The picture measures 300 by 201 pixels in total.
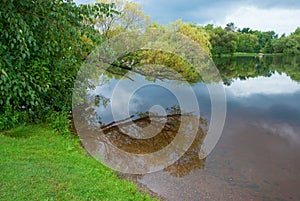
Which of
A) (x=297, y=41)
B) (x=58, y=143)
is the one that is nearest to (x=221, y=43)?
(x=297, y=41)

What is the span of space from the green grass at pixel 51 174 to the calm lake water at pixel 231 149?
1.15 m

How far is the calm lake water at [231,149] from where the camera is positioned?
554 centimetres

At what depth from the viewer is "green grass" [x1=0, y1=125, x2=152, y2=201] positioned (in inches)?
147

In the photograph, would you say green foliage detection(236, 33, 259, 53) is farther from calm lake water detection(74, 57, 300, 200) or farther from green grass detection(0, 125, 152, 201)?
green grass detection(0, 125, 152, 201)

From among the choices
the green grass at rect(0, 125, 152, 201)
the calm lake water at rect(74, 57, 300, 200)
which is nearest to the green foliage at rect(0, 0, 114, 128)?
the green grass at rect(0, 125, 152, 201)

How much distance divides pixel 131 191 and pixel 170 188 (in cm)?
118

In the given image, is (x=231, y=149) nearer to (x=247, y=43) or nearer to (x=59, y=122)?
(x=59, y=122)

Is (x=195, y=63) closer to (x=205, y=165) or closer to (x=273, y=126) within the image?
(x=273, y=126)

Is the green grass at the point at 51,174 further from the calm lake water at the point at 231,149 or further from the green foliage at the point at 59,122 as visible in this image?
the calm lake water at the point at 231,149

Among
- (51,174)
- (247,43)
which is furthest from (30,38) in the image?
(247,43)

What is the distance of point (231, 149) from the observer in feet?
25.8

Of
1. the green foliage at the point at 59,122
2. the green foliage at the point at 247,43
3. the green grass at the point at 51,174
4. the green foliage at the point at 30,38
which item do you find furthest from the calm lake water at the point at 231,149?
the green foliage at the point at 247,43

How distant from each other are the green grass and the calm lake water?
1.15 metres

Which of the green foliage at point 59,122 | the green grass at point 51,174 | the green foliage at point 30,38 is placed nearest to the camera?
the green foliage at point 30,38
